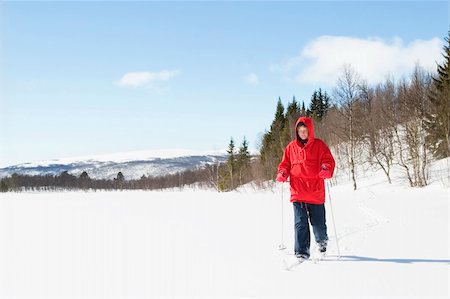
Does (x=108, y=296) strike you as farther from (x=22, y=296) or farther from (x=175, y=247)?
(x=175, y=247)

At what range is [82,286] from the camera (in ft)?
12.9

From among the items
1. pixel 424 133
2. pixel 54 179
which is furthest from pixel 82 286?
pixel 54 179

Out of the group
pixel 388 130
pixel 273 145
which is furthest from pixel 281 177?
pixel 273 145

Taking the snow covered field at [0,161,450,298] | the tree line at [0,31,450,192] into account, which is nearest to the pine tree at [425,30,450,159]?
the tree line at [0,31,450,192]

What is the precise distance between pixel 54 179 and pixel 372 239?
115m

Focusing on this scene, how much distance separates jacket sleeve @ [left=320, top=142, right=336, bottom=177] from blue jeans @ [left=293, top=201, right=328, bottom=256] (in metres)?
0.53

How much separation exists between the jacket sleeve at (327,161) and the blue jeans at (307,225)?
1.75ft

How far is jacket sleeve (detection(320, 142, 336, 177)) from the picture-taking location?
5273mm

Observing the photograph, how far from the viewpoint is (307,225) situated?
5.39 meters

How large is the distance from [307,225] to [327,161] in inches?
35.7

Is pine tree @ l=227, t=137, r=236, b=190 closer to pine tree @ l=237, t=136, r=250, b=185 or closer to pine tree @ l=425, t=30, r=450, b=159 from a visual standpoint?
pine tree @ l=237, t=136, r=250, b=185

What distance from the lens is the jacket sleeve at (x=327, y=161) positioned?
5273 mm

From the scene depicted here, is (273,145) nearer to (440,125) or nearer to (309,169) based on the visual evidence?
(440,125)

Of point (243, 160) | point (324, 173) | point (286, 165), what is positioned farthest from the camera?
point (243, 160)
